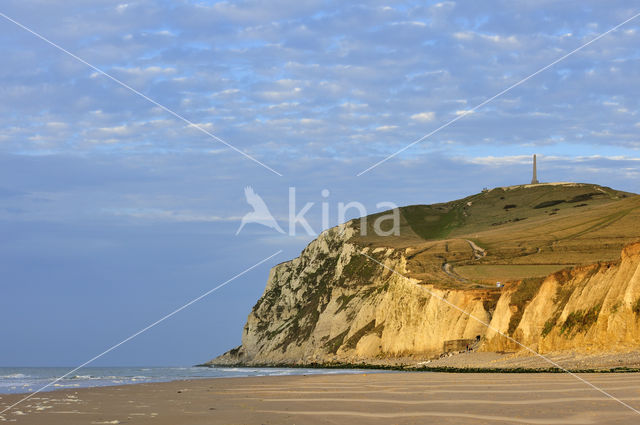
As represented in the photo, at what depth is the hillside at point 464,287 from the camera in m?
43.3

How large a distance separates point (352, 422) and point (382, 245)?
99798 mm

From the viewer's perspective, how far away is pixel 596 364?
1214 inches

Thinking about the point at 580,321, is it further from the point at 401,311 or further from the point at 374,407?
the point at 401,311

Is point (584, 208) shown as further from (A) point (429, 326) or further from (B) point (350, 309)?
(A) point (429, 326)

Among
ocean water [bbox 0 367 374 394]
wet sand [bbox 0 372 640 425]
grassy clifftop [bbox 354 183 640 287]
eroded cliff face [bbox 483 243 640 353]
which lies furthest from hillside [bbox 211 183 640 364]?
wet sand [bbox 0 372 640 425]

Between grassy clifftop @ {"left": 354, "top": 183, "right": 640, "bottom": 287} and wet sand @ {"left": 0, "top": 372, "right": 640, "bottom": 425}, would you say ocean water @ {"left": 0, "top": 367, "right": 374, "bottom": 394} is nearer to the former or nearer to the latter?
wet sand @ {"left": 0, "top": 372, "right": 640, "bottom": 425}

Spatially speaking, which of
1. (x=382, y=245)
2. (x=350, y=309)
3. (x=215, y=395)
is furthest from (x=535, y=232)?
(x=215, y=395)

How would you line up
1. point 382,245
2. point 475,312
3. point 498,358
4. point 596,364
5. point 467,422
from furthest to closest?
point 382,245 < point 475,312 < point 498,358 < point 596,364 < point 467,422

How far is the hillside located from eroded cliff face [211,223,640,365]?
0.40ft

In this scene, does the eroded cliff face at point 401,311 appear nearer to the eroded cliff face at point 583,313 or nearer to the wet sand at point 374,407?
the eroded cliff face at point 583,313

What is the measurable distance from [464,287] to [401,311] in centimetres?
1030

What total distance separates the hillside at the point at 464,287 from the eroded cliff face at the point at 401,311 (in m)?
0.12


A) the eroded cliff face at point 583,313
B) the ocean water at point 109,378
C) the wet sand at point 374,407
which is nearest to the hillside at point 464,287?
the eroded cliff face at point 583,313

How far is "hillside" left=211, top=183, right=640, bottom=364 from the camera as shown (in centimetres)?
4328
